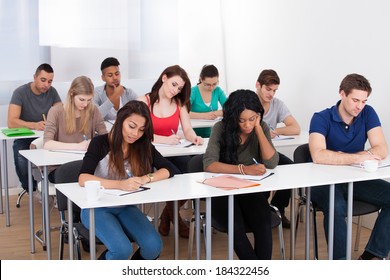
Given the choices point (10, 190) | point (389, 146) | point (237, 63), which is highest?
point (237, 63)

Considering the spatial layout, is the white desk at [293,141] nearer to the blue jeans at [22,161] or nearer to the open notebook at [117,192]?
the open notebook at [117,192]

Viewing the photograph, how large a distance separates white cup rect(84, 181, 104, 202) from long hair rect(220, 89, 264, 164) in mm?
1083

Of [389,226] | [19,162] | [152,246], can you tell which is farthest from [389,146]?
[19,162]

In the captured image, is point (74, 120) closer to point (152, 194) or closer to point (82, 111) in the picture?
point (82, 111)

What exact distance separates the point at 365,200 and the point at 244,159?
2.69 feet

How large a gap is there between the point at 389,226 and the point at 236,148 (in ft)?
3.46

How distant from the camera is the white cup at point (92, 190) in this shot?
3.72 m

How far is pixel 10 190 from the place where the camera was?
728cm

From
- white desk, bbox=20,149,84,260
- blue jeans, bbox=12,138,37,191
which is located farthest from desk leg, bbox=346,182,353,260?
blue jeans, bbox=12,138,37,191

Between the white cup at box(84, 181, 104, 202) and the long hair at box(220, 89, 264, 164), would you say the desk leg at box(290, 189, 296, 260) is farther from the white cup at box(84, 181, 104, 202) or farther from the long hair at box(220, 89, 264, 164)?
the white cup at box(84, 181, 104, 202)

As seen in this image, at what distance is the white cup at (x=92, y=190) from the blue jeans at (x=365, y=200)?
1.54 meters

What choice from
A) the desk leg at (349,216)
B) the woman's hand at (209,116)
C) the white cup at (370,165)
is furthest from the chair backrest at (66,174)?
the woman's hand at (209,116)

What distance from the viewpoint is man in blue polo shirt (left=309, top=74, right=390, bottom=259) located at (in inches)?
181

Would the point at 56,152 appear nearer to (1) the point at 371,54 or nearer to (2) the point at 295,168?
(2) the point at 295,168
